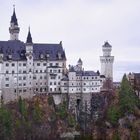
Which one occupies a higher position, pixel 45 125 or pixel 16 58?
pixel 16 58

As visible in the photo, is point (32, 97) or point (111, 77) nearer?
point (32, 97)

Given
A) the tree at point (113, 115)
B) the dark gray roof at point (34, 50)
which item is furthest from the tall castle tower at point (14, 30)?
the tree at point (113, 115)

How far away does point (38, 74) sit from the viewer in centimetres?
11419

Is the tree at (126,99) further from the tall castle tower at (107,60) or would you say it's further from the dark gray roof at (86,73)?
the tall castle tower at (107,60)

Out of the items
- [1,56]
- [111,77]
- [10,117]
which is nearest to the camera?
[10,117]

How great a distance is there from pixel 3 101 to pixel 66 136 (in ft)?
42.7

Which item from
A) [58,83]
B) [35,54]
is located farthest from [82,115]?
[35,54]

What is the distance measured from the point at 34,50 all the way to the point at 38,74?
4.92 meters

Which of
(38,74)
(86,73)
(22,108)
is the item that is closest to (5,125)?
(22,108)

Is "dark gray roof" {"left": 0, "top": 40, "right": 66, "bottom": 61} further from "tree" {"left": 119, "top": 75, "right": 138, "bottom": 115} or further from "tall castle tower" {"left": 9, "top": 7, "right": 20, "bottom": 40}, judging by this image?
"tree" {"left": 119, "top": 75, "right": 138, "bottom": 115}

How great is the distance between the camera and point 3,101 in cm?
10731

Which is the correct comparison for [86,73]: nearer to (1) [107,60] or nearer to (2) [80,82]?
(2) [80,82]

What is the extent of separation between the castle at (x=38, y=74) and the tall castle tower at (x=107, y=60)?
29.0 ft

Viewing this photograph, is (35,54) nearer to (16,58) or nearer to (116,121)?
(16,58)
